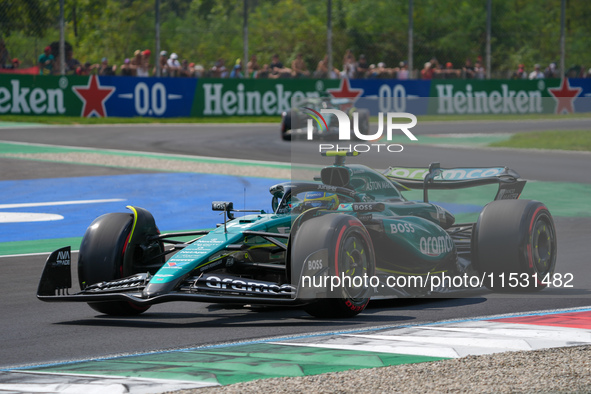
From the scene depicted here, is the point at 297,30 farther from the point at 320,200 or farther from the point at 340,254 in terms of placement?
Result: the point at 340,254

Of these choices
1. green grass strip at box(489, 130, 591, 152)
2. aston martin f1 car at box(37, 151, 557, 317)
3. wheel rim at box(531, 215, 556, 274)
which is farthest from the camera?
green grass strip at box(489, 130, 591, 152)

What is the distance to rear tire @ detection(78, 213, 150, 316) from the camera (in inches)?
291

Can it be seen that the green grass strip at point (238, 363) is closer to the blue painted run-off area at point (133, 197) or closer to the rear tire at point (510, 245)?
the rear tire at point (510, 245)

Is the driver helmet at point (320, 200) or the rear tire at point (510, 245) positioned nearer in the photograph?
the driver helmet at point (320, 200)

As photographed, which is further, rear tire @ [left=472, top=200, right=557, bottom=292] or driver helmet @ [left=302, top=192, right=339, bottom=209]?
rear tire @ [left=472, top=200, right=557, bottom=292]

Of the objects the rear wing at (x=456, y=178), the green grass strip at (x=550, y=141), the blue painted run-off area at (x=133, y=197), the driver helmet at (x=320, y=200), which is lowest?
the blue painted run-off area at (x=133, y=197)

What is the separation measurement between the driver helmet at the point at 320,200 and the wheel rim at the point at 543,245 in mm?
1645

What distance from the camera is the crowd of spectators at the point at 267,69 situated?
26.0 metres

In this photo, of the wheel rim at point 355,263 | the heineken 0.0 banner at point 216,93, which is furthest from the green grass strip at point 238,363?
the heineken 0.0 banner at point 216,93

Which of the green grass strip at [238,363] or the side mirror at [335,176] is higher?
the side mirror at [335,176]

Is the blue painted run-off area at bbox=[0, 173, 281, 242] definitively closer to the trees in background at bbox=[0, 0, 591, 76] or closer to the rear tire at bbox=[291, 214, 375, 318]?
the rear tire at bbox=[291, 214, 375, 318]

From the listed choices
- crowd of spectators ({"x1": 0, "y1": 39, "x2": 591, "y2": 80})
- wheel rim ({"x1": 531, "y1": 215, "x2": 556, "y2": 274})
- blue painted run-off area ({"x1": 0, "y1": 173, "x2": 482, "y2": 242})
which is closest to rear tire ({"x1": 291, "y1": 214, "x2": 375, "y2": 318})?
wheel rim ({"x1": 531, "y1": 215, "x2": 556, "y2": 274})

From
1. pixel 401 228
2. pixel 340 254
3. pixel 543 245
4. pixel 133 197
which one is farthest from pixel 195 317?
pixel 133 197

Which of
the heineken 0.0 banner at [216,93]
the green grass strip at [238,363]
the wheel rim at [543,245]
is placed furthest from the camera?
the heineken 0.0 banner at [216,93]
